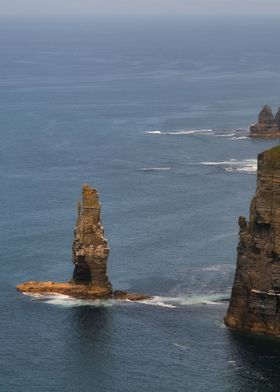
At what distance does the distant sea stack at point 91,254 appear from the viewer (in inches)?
5507

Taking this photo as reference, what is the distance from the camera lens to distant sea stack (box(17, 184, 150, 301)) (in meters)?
140

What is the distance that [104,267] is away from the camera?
140 m

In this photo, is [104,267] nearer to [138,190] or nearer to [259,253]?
[259,253]

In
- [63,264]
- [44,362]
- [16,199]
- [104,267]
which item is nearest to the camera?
[44,362]

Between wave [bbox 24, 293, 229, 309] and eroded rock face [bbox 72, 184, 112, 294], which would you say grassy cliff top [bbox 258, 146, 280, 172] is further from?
eroded rock face [bbox 72, 184, 112, 294]

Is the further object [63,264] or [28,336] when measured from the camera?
[63,264]

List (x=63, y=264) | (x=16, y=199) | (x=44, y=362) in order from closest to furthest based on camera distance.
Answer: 1. (x=44, y=362)
2. (x=63, y=264)
3. (x=16, y=199)

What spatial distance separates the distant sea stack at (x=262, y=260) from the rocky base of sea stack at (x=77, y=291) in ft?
48.9

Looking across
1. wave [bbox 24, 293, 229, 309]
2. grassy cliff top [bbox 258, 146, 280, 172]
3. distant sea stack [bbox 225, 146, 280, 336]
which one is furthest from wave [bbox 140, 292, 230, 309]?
grassy cliff top [bbox 258, 146, 280, 172]

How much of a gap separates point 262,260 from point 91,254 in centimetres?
1991

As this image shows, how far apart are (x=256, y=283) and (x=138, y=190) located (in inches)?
2778

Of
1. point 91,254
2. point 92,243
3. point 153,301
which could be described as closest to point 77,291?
point 91,254

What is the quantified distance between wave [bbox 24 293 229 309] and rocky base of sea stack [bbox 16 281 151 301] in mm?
679

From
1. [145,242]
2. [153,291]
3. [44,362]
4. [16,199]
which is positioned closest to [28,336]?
[44,362]
